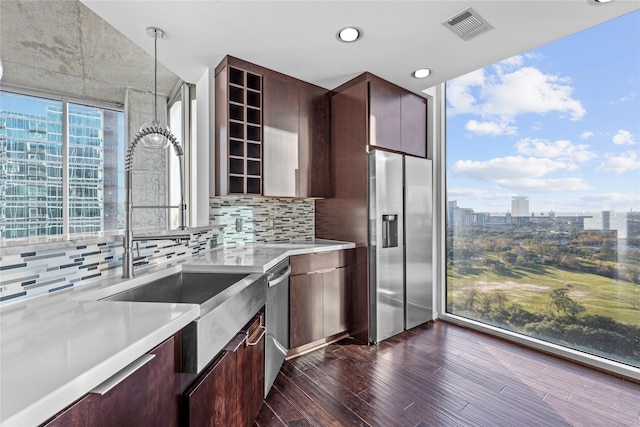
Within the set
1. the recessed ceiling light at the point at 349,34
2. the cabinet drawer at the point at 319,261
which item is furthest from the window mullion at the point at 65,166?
the recessed ceiling light at the point at 349,34

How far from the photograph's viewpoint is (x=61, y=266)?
1.24m

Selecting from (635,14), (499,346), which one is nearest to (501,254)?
(499,346)

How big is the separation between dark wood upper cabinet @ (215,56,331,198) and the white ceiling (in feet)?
0.61

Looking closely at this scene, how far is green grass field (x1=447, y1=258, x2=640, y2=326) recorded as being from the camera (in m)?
2.22

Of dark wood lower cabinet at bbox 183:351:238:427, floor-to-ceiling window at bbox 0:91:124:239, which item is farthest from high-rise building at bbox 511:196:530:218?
floor-to-ceiling window at bbox 0:91:124:239

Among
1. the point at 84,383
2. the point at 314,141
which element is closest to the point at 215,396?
the point at 84,383

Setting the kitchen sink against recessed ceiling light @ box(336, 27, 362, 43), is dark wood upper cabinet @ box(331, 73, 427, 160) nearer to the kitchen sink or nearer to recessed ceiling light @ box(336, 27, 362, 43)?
recessed ceiling light @ box(336, 27, 362, 43)

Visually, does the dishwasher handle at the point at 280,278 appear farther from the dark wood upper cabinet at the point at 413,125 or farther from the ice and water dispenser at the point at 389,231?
the dark wood upper cabinet at the point at 413,125

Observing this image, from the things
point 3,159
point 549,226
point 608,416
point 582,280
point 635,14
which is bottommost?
point 608,416

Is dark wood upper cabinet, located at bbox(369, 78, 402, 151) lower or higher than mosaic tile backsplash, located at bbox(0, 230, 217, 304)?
higher

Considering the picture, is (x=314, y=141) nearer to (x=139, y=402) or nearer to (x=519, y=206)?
(x=519, y=206)

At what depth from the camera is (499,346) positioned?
→ 267 centimetres

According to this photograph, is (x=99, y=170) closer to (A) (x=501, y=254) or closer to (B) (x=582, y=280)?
(A) (x=501, y=254)

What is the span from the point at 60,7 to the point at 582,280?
4127 millimetres
